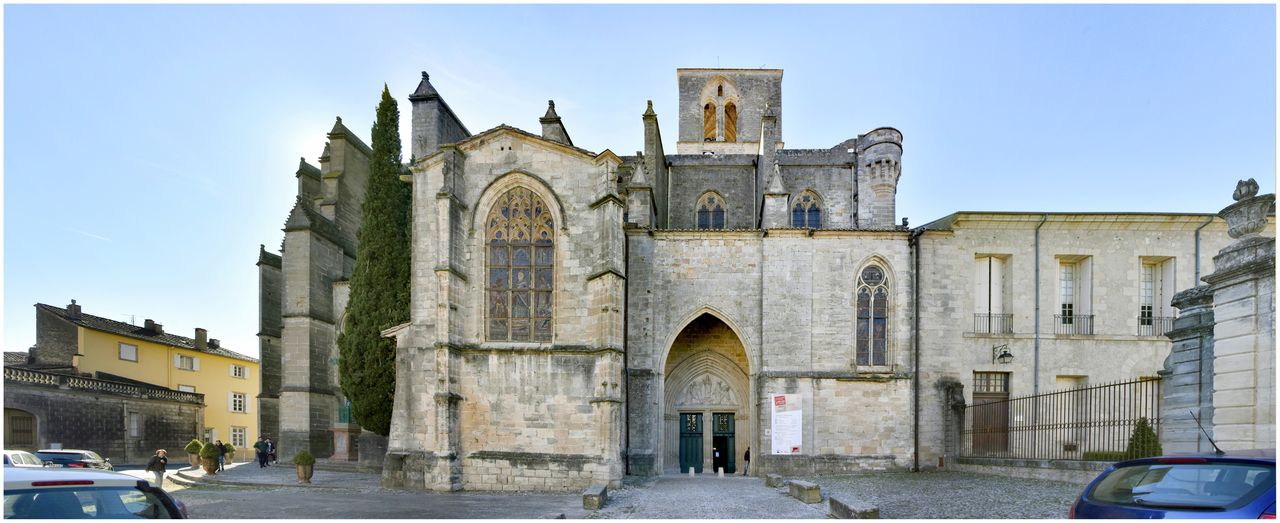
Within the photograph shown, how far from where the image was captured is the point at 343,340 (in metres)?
20.5

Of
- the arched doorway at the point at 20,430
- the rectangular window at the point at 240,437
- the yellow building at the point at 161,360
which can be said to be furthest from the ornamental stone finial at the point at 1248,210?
the rectangular window at the point at 240,437

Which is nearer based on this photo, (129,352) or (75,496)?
(75,496)

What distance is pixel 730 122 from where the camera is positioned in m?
34.2

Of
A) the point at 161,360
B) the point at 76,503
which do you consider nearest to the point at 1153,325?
the point at 76,503

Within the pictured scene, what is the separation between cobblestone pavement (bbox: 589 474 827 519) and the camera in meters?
12.0

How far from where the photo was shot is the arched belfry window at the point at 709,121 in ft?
111

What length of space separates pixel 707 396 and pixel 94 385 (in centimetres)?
2461

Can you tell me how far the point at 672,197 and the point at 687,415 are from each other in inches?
328

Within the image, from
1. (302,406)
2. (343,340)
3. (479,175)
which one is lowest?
(302,406)

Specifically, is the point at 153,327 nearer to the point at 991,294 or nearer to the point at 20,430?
the point at 20,430

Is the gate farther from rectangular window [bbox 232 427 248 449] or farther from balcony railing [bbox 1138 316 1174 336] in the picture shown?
rectangular window [bbox 232 427 248 449]

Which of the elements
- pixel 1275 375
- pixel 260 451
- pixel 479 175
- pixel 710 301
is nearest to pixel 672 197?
pixel 710 301

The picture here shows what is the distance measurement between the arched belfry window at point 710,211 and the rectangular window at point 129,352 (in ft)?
89.2

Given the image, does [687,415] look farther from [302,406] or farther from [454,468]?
[302,406]
